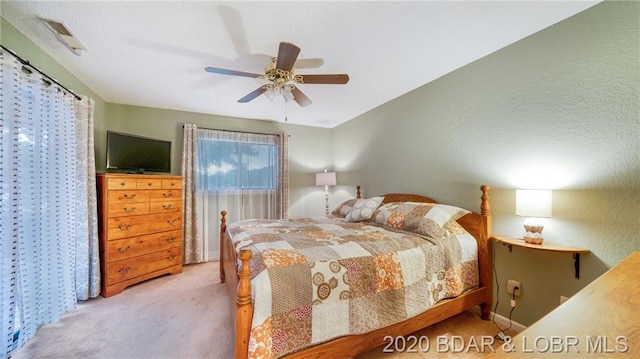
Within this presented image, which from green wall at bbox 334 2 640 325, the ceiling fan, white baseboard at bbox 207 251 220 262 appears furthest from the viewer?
white baseboard at bbox 207 251 220 262

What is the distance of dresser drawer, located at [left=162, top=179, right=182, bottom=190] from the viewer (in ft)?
9.90

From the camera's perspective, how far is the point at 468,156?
231 cm

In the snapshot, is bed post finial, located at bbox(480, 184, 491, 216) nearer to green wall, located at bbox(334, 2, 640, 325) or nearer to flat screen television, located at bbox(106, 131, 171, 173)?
green wall, located at bbox(334, 2, 640, 325)

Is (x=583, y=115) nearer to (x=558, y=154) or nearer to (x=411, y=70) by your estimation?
(x=558, y=154)

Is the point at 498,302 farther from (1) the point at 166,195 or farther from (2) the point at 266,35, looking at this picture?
(1) the point at 166,195

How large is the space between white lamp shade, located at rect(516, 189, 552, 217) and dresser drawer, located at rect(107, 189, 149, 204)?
3773mm

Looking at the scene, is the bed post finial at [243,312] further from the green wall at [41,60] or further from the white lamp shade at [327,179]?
the white lamp shade at [327,179]

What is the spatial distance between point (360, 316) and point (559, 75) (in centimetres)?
224

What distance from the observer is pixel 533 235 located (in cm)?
173

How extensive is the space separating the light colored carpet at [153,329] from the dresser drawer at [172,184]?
4.07 feet

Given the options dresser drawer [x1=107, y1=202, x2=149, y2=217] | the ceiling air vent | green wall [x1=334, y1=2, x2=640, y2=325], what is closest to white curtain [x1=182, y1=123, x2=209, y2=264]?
dresser drawer [x1=107, y1=202, x2=149, y2=217]

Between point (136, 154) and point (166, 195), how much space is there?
2.07ft

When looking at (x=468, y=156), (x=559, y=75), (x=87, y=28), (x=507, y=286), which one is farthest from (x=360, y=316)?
(x=87, y=28)

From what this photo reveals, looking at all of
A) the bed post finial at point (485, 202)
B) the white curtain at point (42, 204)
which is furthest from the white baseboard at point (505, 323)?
the white curtain at point (42, 204)
